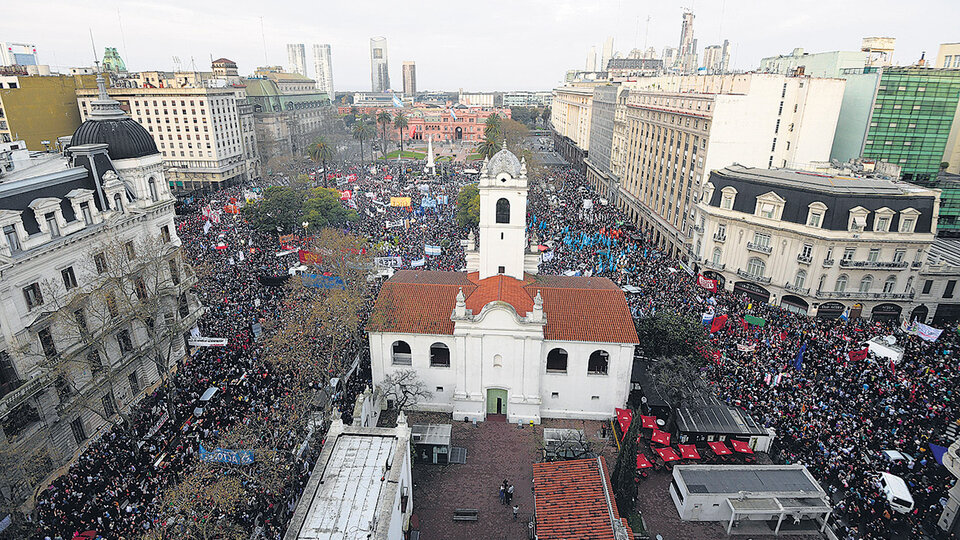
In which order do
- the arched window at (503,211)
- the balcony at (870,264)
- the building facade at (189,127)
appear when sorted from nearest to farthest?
the arched window at (503,211), the balcony at (870,264), the building facade at (189,127)

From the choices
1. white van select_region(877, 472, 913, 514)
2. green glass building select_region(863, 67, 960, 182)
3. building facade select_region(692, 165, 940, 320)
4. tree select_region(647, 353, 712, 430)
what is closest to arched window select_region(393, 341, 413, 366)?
tree select_region(647, 353, 712, 430)

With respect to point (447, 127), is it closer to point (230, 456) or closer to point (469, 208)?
point (469, 208)

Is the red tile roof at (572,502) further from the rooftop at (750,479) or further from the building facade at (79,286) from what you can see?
the building facade at (79,286)

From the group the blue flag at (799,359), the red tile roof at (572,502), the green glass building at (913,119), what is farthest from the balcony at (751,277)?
the red tile roof at (572,502)

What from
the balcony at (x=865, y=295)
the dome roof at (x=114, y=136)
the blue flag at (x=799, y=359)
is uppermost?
the dome roof at (x=114, y=136)

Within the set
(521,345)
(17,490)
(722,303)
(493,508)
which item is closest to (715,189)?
(722,303)
